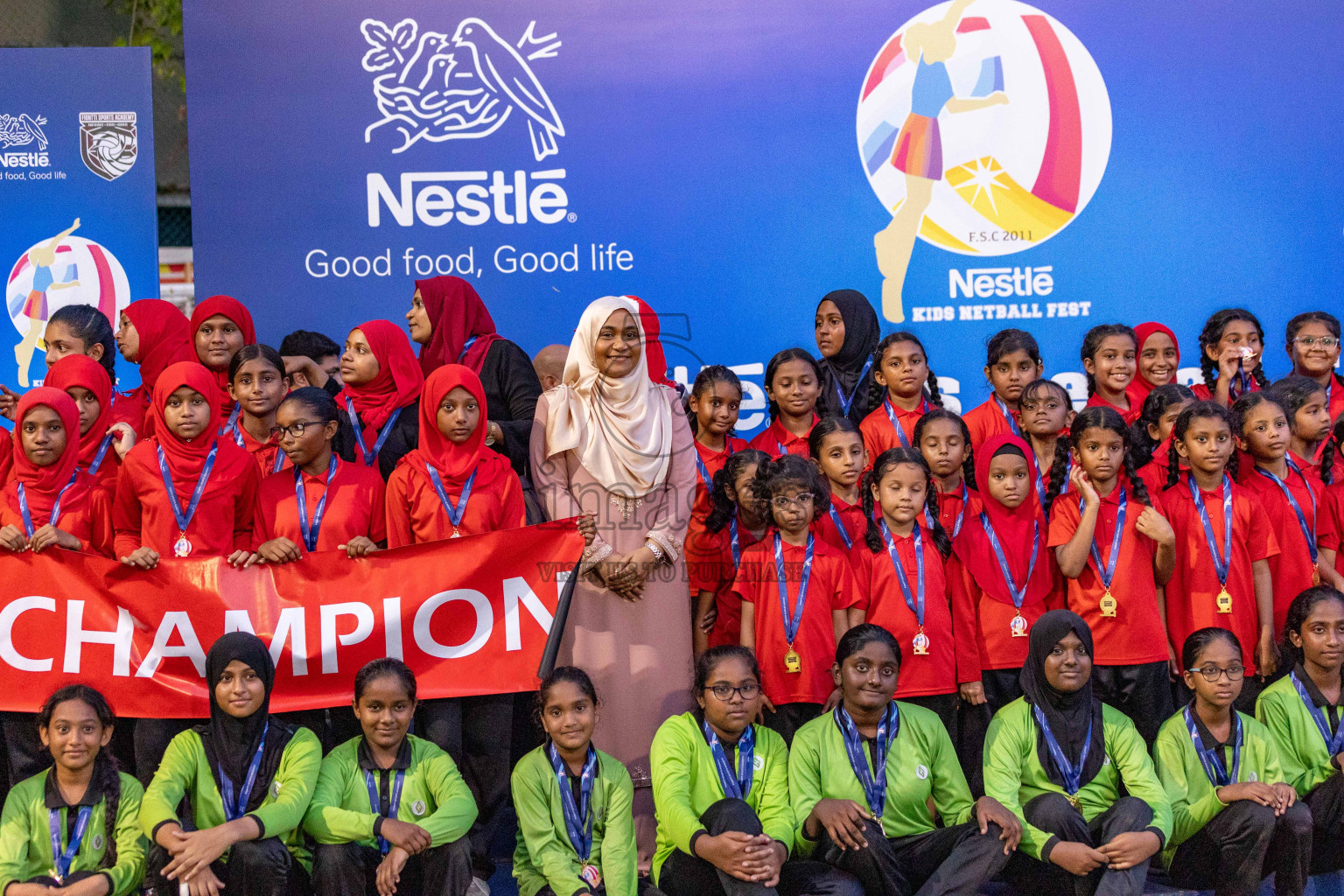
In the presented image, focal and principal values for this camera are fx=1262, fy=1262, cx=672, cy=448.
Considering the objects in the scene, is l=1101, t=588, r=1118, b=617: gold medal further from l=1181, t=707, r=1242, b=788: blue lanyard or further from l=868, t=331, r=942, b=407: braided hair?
l=868, t=331, r=942, b=407: braided hair

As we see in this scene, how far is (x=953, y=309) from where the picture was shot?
23.5 feet

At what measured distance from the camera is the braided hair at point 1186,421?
497cm

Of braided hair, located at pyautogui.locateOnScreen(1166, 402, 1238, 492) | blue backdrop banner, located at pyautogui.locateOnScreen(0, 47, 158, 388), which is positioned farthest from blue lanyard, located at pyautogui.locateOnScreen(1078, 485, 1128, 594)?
blue backdrop banner, located at pyautogui.locateOnScreen(0, 47, 158, 388)

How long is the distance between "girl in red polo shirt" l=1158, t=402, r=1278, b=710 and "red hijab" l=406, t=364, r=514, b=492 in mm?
2723

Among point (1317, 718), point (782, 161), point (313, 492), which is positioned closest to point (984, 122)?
point (782, 161)

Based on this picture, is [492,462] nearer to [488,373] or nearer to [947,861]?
[488,373]

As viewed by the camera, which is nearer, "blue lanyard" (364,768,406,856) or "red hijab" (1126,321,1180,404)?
"blue lanyard" (364,768,406,856)

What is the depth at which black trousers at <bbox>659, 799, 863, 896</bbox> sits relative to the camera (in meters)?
4.11

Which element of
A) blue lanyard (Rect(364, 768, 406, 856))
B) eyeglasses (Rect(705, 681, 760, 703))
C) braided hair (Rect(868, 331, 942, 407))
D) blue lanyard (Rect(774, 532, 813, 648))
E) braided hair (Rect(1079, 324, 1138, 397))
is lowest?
blue lanyard (Rect(364, 768, 406, 856))

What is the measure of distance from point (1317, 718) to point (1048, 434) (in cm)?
149

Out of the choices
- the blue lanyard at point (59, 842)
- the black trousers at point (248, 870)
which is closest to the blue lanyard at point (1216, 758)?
the black trousers at point (248, 870)

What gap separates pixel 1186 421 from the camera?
502 centimetres

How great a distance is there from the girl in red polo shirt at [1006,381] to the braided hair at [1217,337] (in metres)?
1.28

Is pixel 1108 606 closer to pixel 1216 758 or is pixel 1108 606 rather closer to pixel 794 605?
pixel 1216 758
